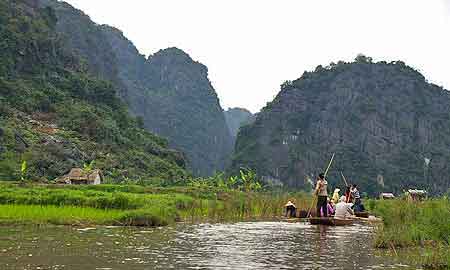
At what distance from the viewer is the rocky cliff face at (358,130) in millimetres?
77188

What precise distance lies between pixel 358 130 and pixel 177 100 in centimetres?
6483

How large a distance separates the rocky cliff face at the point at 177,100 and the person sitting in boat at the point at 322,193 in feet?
349

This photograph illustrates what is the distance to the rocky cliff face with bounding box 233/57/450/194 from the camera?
253 ft

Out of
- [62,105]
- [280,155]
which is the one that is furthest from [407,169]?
[62,105]

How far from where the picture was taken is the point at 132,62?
460 ft

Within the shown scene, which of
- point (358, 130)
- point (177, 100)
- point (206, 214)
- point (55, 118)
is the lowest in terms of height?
point (206, 214)

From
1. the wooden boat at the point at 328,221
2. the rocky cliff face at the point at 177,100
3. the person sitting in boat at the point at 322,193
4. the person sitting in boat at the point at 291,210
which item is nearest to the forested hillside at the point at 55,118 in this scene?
the person sitting in boat at the point at 291,210

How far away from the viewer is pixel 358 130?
3204 inches

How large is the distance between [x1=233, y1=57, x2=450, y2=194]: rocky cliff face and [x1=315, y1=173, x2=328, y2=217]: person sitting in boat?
209 ft

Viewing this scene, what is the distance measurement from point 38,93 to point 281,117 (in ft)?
163

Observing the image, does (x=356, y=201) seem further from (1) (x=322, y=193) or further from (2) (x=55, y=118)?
(2) (x=55, y=118)

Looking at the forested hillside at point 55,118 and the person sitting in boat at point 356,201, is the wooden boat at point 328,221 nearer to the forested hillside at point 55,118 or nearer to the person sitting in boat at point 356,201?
the person sitting in boat at point 356,201

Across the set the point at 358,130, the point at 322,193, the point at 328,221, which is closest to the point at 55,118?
the point at 322,193

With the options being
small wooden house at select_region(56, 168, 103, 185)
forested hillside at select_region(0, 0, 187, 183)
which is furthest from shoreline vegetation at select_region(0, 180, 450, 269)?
forested hillside at select_region(0, 0, 187, 183)
